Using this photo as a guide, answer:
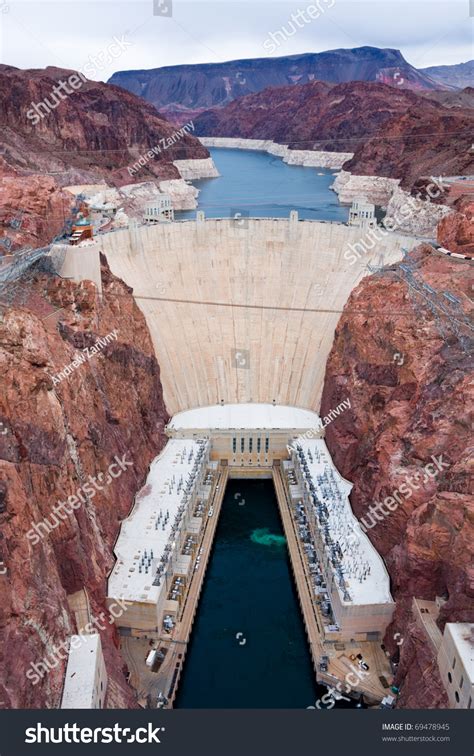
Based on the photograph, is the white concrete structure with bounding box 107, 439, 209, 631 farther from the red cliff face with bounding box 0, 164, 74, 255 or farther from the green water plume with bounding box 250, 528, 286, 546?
the red cliff face with bounding box 0, 164, 74, 255

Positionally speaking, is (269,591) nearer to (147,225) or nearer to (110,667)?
(110,667)

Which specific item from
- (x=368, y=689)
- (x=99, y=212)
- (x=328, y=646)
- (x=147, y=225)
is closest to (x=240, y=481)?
(x=328, y=646)

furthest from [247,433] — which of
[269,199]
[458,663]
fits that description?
[269,199]

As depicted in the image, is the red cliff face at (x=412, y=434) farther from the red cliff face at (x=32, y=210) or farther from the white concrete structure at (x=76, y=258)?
the red cliff face at (x=32, y=210)

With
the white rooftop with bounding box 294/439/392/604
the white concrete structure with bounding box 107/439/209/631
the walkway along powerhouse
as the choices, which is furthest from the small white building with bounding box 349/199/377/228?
the white concrete structure with bounding box 107/439/209/631

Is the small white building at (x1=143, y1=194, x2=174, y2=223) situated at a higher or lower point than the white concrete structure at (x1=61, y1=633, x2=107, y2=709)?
higher

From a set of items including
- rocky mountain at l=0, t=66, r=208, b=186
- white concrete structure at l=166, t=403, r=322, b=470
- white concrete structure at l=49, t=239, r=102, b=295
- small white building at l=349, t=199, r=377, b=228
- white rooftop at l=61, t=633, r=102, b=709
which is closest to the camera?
white rooftop at l=61, t=633, r=102, b=709

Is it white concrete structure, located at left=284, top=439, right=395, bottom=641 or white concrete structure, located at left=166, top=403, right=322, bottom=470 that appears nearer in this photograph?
white concrete structure, located at left=284, top=439, right=395, bottom=641
